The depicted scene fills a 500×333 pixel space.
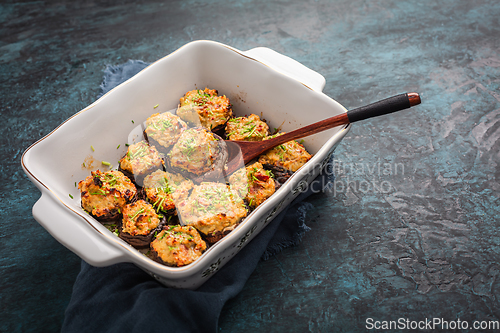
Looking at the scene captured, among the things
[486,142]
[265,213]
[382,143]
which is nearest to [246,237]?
[265,213]

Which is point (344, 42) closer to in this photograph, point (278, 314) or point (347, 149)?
point (347, 149)

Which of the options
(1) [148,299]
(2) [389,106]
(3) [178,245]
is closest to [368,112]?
(2) [389,106]

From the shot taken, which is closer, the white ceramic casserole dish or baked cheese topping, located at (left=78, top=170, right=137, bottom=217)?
the white ceramic casserole dish

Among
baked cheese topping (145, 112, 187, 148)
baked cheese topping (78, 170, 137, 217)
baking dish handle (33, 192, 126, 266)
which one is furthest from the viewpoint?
baked cheese topping (145, 112, 187, 148)

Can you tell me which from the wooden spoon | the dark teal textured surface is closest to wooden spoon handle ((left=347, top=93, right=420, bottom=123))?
the wooden spoon

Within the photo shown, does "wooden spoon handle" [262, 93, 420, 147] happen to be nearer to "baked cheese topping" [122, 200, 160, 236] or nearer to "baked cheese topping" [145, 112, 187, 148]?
"baked cheese topping" [145, 112, 187, 148]
